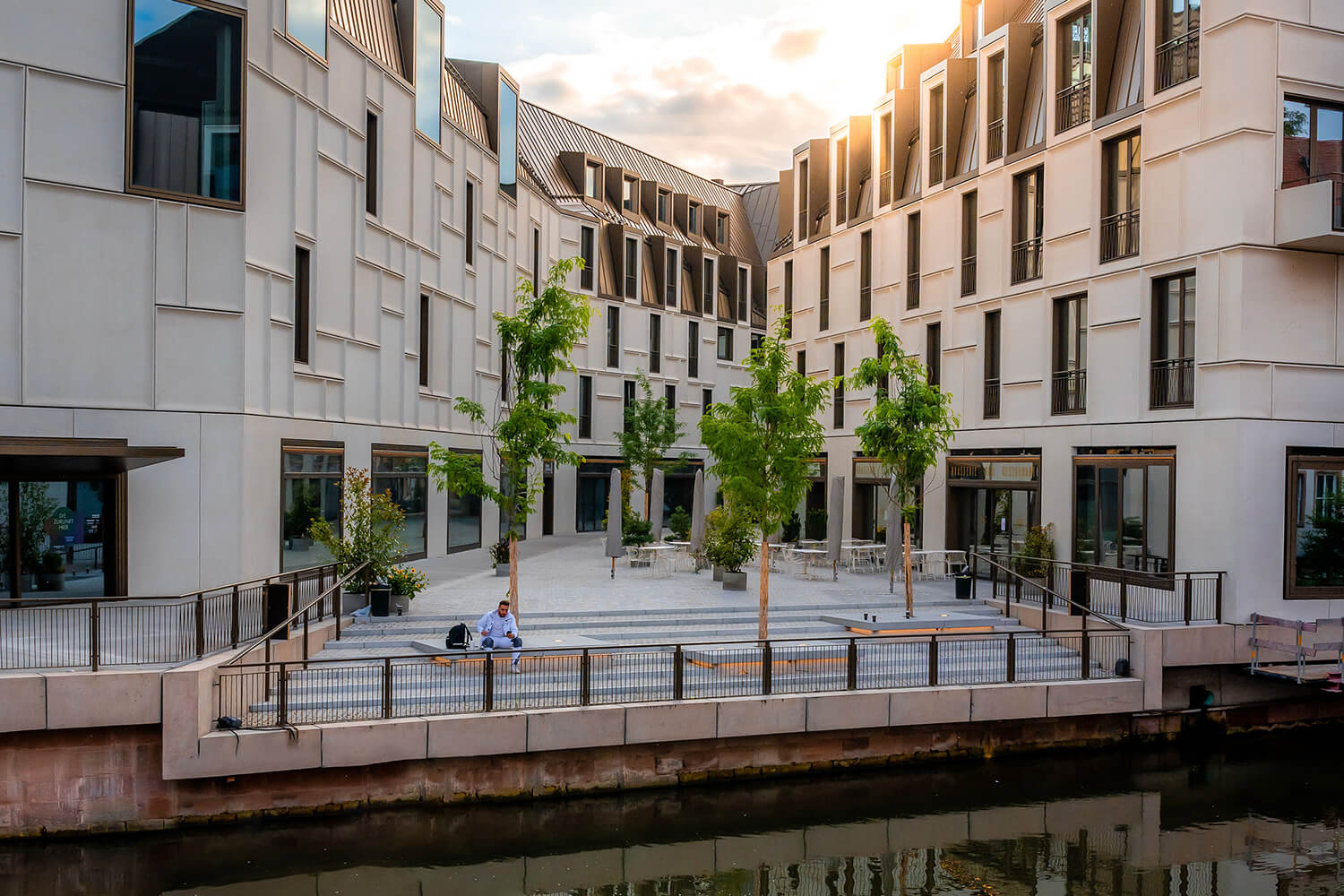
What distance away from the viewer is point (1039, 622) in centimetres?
2005

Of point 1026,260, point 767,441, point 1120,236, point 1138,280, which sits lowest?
point 767,441

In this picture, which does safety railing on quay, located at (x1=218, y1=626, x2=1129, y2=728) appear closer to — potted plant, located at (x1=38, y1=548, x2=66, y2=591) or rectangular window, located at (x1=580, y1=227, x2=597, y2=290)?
potted plant, located at (x1=38, y1=548, x2=66, y2=591)

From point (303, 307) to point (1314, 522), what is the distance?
65.6ft

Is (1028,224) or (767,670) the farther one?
(1028,224)

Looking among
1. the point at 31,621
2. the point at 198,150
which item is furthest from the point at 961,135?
the point at 31,621

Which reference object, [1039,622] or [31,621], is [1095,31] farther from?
[31,621]

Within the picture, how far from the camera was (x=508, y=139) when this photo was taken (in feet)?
118

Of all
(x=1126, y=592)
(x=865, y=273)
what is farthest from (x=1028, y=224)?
(x=1126, y=592)

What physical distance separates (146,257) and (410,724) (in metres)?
9.69

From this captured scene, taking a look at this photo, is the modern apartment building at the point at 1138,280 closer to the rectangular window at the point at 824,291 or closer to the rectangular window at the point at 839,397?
the rectangular window at the point at 839,397

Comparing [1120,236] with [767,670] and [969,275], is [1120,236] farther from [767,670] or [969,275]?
[767,670]

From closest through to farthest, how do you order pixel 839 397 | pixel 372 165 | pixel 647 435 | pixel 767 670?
1. pixel 767 670
2. pixel 372 165
3. pixel 839 397
4. pixel 647 435

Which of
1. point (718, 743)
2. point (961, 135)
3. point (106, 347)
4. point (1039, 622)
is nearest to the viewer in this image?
point (718, 743)

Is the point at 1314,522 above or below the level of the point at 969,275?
below
